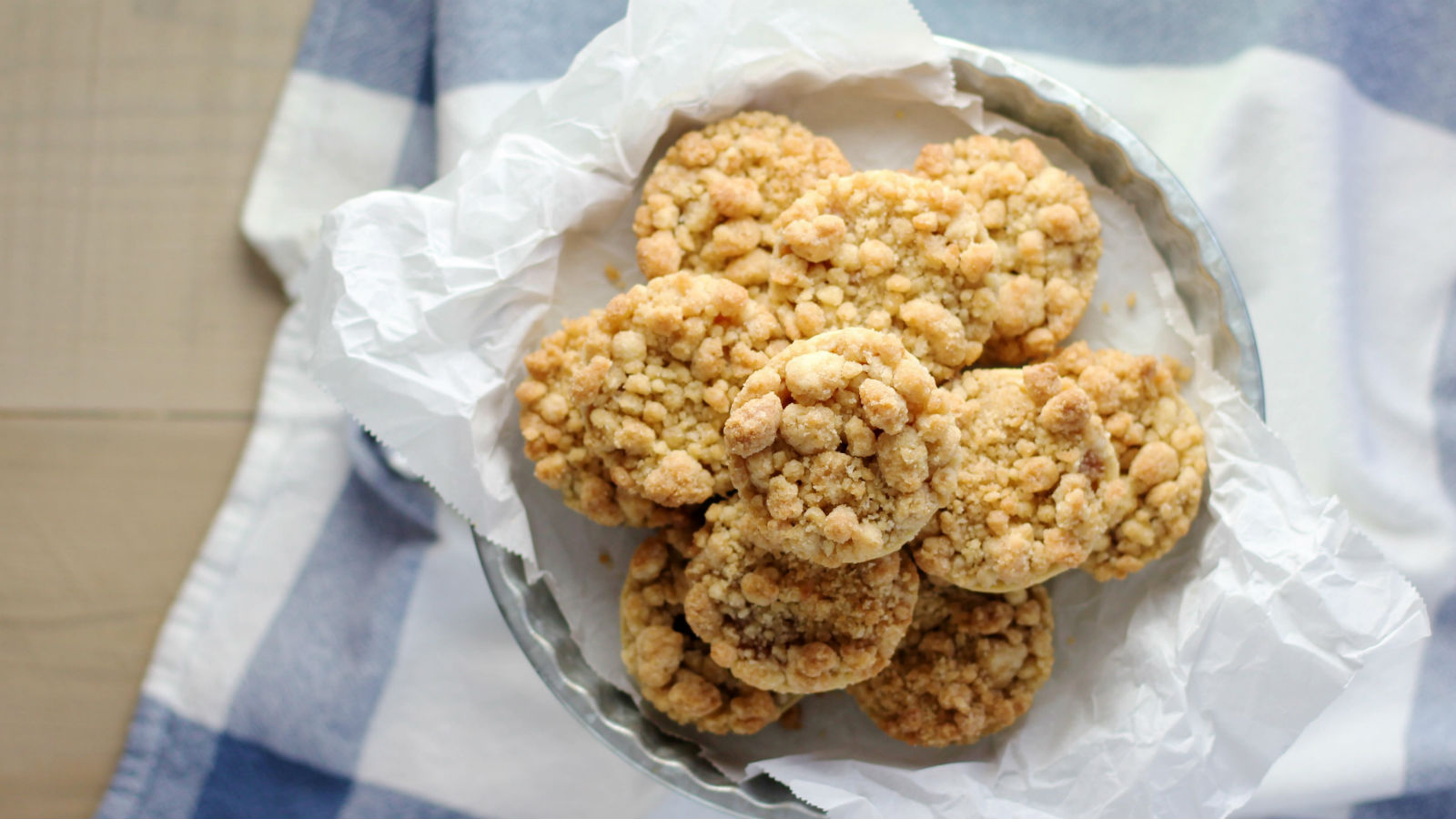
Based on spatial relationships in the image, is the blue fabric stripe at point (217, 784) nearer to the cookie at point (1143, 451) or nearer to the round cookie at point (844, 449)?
the round cookie at point (844, 449)

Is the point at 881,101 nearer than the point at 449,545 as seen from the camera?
Yes

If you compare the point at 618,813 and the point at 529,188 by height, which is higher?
the point at 529,188

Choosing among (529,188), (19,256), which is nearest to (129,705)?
(19,256)

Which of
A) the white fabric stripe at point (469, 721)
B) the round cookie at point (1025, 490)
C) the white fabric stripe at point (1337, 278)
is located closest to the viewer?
the round cookie at point (1025, 490)

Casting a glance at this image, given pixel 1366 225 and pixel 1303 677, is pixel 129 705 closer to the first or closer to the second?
pixel 1303 677

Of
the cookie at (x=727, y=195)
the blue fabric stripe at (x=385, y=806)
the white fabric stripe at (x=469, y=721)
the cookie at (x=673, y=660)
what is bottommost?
the blue fabric stripe at (x=385, y=806)

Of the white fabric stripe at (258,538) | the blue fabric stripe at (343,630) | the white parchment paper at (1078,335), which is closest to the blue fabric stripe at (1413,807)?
the white parchment paper at (1078,335)

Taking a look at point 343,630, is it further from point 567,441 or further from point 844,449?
point 844,449
